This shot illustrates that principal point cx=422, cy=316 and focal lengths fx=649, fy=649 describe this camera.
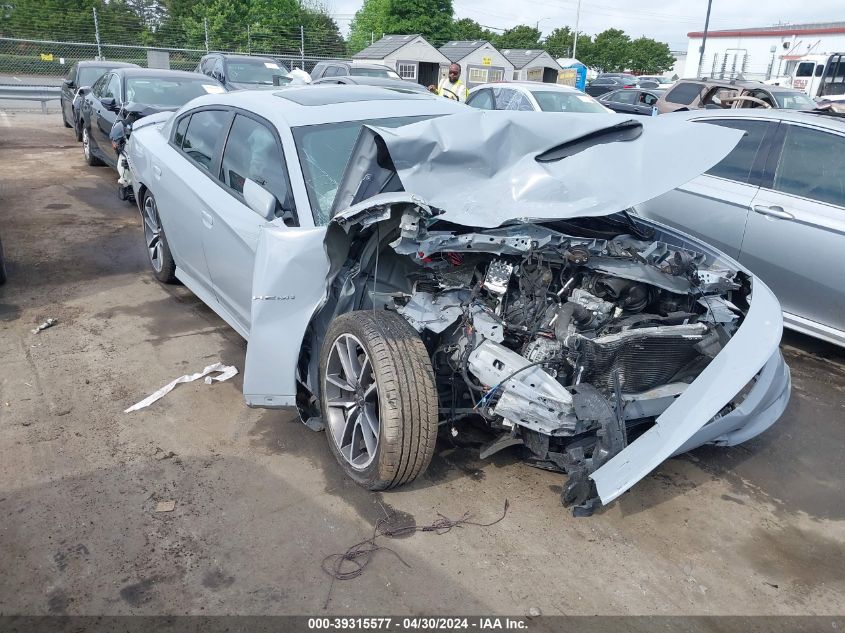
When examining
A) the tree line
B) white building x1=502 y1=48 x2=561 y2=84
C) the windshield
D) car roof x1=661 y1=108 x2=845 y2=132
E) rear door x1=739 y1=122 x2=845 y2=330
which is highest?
the tree line

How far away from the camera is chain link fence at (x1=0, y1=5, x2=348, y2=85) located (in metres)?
20.4

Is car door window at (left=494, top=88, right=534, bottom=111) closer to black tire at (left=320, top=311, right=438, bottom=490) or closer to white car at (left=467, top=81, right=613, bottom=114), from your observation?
white car at (left=467, top=81, right=613, bottom=114)

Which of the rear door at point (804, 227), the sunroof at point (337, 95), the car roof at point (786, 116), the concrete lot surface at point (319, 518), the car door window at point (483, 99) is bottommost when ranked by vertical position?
the concrete lot surface at point (319, 518)

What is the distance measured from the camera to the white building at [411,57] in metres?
26.9

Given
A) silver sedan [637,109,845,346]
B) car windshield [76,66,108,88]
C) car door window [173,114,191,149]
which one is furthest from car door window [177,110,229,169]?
car windshield [76,66,108,88]

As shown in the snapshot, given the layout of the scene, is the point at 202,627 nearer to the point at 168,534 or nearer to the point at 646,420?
the point at 168,534

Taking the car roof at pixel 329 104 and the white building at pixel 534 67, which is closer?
the car roof at pixel 329 104

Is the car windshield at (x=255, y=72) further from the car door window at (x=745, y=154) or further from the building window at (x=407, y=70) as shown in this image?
the building window at (x=407, y=70)

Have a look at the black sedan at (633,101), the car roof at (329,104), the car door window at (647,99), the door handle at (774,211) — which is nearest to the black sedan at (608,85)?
the black sedan at (633,101)

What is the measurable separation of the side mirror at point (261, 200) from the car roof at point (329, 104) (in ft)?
1.64

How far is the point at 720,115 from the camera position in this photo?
545cm

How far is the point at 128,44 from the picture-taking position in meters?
24.4

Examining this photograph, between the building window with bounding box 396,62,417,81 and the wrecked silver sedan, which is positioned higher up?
the building window with bounding box 396,62,417,81

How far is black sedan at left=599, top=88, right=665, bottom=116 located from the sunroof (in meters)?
10.2
